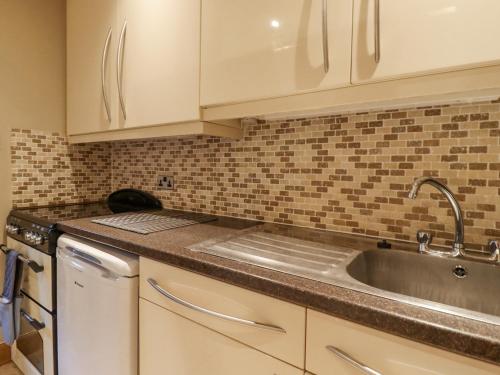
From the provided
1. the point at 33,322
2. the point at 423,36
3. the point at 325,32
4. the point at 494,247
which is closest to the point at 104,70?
the point at 325,32

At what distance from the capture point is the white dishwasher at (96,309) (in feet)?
3.30

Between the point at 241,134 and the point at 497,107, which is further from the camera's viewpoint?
the point at 241,134

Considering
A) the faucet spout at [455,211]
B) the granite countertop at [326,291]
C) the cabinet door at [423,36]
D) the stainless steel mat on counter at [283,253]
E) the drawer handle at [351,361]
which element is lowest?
the drawer handle at [351,361]

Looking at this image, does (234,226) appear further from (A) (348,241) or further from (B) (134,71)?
(B) (134,71)

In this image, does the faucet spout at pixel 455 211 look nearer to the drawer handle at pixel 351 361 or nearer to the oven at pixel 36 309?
the drawer handle at pixel 351 361

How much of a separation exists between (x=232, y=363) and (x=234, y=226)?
0.61 meters

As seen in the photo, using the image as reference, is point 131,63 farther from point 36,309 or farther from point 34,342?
point 34,342

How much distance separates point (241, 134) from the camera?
1448mm

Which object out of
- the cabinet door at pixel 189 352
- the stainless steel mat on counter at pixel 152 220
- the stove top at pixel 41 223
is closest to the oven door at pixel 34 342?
the stove top at pixel 41 223

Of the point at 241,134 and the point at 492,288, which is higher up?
the point at 241,134

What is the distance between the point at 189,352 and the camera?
859 millimetres

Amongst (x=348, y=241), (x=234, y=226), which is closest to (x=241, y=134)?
(x=234, y=226)

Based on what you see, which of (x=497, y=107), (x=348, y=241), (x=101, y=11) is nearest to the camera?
(x=497, y=107)

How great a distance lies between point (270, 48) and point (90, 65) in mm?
1180
